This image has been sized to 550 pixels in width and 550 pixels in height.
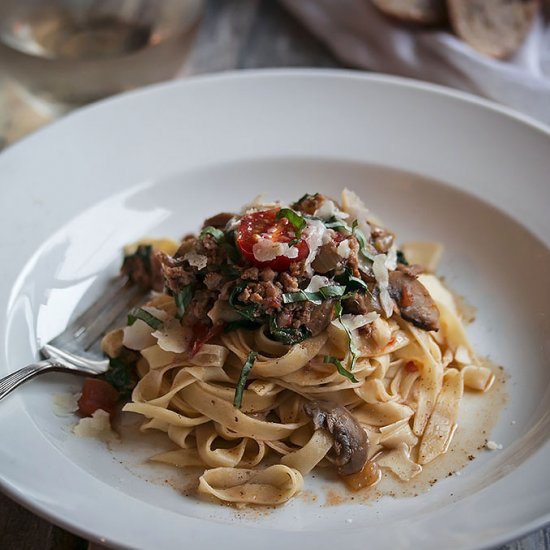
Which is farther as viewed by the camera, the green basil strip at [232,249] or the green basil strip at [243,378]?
the green basil strip at [232,249]

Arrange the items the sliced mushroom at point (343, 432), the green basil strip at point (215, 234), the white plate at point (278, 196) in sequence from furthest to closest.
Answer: the green basil strip at point (215, 234) → the sliced mushroom at point (343, 432) → the white plate at point (278, 196)

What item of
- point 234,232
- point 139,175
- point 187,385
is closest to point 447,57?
point 139,175

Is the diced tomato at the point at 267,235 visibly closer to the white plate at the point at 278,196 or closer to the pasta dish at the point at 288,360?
the pasta dish at the point at 288,360

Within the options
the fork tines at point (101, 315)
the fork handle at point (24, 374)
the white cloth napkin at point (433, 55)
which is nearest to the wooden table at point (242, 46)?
the white cloth napkin at point (433, 55)

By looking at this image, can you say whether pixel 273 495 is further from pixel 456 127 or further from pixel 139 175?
pixel 456 127

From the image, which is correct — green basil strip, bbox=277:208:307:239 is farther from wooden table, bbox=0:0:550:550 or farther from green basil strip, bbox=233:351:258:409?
wooden table, bbox=0:0:550:550

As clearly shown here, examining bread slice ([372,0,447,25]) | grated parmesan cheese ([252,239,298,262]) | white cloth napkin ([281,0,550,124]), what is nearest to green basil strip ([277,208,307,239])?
grated parmesan cheese ([252,239,298,262])
